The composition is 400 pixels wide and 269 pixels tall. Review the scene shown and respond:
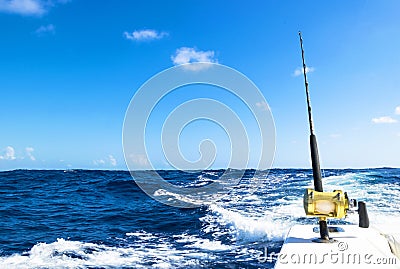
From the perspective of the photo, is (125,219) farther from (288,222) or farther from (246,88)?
(246,88)

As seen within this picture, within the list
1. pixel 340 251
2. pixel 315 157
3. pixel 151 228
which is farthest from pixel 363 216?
pixel 151 228

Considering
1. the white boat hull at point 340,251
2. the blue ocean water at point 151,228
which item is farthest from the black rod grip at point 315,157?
the blue ocean water at point 151,228

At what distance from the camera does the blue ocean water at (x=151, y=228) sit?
220 inches

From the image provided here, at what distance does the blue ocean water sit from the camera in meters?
5.59

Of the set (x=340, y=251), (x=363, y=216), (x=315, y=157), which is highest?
(x=315, y=157)

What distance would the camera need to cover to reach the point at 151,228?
8219 millimetres

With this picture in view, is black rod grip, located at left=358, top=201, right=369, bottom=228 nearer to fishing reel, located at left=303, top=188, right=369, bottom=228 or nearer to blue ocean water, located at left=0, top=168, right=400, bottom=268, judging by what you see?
fishing reel, located at left=303, top=188, right=369, bottom=228

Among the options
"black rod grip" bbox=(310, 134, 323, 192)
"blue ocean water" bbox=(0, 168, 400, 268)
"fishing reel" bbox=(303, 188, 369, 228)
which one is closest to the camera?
"fishing reel" bbox=(303, 188, 369, 228)

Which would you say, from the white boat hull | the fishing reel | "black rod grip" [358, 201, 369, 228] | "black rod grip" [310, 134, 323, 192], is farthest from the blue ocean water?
the fishing reel

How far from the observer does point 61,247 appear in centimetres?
635

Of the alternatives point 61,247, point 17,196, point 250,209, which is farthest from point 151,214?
point 17,196

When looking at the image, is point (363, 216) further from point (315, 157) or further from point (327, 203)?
point (327, 203)

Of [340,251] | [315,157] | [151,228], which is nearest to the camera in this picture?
[340,251]

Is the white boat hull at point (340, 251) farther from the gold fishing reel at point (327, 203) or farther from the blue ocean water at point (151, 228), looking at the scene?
the blue ocean water at point (151, 228)
